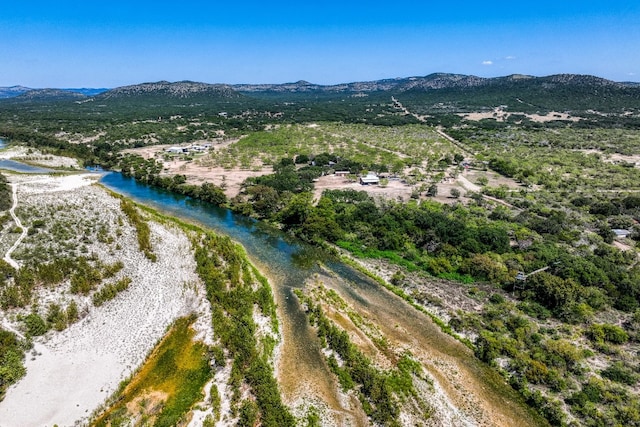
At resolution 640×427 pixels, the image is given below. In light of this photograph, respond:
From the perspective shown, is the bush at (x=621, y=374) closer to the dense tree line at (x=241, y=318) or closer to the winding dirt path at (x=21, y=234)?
the dense tree line at (x=241, y=318)

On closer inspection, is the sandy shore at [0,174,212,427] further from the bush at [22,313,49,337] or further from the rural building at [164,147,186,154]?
the rural building at [164,147,186,154]

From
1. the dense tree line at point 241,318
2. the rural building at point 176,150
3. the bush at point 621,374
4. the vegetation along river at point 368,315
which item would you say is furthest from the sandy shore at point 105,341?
the rural building at point 176,150

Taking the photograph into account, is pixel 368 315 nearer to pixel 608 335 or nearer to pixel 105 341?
pixel 608 335

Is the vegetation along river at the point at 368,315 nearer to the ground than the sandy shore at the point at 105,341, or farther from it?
nearer to the ground

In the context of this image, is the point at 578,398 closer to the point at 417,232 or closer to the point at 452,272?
the point at 452,272

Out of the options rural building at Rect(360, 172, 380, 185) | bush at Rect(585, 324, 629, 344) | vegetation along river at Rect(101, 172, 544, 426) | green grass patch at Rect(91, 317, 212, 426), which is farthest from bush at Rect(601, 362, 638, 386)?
rural building at Rect(360, 172, 380, 185)

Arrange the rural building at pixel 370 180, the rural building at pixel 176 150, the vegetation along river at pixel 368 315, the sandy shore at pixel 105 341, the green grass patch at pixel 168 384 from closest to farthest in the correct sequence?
the green grass patch at pixel 168 384 → the sandy shore at pixel 105 341 → the vegetation along river at pixel 368 315 → the rural building at pixel 370 180 → the rural building at pixel 176 150
